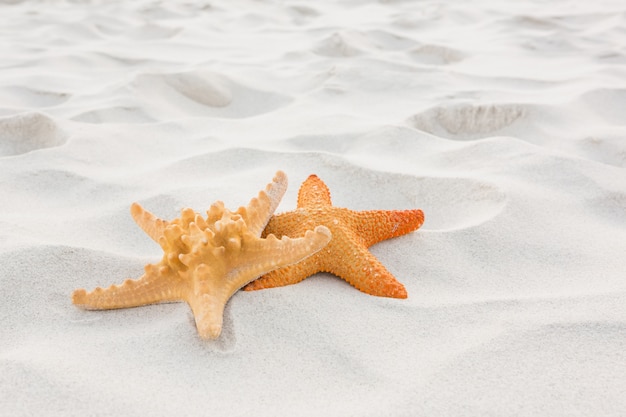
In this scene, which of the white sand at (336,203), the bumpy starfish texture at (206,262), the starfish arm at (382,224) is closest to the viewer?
the white sand at (336,203)

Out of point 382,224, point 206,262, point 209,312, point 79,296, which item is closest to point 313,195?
point 382,224

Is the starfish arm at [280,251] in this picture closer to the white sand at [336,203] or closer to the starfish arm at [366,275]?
the white sand at [336,203]

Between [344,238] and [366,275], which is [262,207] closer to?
[344,238]

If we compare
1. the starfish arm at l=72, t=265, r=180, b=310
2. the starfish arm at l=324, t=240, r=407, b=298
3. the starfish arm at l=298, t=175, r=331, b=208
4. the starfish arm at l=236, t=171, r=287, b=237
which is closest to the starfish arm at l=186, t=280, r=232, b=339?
the starfish arm at l=72, t=265, r=180, b=310

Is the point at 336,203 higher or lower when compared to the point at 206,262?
lower

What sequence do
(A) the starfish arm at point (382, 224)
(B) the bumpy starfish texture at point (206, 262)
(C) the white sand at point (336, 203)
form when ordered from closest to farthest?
(C) the white sand at point (336, 203), (B) the bumpy starfish texture at point (206, 262), (A) the starfish arm at point (382, 224)

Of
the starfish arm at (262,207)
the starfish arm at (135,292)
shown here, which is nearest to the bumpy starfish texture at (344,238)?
the starfish arm at (262,207)

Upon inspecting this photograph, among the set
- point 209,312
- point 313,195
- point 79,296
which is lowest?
point 79,296
